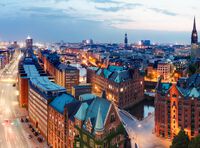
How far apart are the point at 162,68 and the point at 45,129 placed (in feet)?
271

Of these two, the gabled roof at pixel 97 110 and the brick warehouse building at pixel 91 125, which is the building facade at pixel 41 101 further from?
the gabled roof at pixel 97 110

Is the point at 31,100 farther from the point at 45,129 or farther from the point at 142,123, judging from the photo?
the point at 142,123

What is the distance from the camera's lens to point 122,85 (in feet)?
277

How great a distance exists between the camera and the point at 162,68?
131375mm

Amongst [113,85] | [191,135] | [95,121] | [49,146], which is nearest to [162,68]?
[113,85]

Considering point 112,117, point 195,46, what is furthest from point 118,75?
point 195,46

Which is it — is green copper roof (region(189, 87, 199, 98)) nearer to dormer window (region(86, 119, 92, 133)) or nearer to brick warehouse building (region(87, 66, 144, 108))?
dormer window (region(86, 119, 92, 133))

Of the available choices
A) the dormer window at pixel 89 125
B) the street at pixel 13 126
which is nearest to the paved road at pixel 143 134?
the dormer window at pixel 89 125

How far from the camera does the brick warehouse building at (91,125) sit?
40312 mm

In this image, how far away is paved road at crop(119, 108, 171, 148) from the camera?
2165 inches

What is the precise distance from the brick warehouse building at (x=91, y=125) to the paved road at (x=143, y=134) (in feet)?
33.7

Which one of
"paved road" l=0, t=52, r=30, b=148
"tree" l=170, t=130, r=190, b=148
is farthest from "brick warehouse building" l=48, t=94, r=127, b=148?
"paved road" l=0, t=52, r=30, b=148

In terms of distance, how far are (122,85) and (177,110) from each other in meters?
28.0

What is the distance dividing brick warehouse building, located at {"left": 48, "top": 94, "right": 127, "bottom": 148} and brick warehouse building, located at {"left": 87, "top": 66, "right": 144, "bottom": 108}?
3421cm
